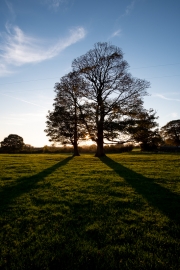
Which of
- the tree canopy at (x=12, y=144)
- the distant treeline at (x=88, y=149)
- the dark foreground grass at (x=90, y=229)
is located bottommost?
the dark foreground grass at (x=90, y=229)

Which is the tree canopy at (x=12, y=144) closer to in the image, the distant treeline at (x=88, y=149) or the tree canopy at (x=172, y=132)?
the distant treeline at (x=88, y=149)

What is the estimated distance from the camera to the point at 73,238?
459cm

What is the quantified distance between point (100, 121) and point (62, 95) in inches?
387

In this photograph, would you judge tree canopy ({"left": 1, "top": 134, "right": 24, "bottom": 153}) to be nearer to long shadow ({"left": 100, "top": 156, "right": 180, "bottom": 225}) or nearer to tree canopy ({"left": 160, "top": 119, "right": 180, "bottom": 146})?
tree canopy ({"left": 160, "top": 119, "right": 180, "bottom": 146})

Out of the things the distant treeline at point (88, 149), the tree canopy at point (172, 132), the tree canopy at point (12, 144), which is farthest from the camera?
the tree canopy at point (172, 132)

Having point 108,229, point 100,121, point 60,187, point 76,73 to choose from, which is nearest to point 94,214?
point 108,229

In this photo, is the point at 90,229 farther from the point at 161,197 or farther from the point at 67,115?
the point at 67,115

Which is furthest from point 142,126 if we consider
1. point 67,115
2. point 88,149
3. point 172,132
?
point 172,132

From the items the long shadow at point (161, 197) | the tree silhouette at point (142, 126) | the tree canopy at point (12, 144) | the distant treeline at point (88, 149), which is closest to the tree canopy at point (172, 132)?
the distant treeline at point (88, 149)

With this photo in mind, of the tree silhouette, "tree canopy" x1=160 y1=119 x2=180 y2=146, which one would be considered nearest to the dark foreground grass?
the tree silhouette

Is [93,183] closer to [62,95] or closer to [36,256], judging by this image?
[36,256]

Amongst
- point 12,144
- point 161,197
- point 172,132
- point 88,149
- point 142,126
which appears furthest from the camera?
point 172,132

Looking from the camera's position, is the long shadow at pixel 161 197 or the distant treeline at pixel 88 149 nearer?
the long shadow at pixel 161 197

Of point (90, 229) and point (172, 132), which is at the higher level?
point (172, 132)
